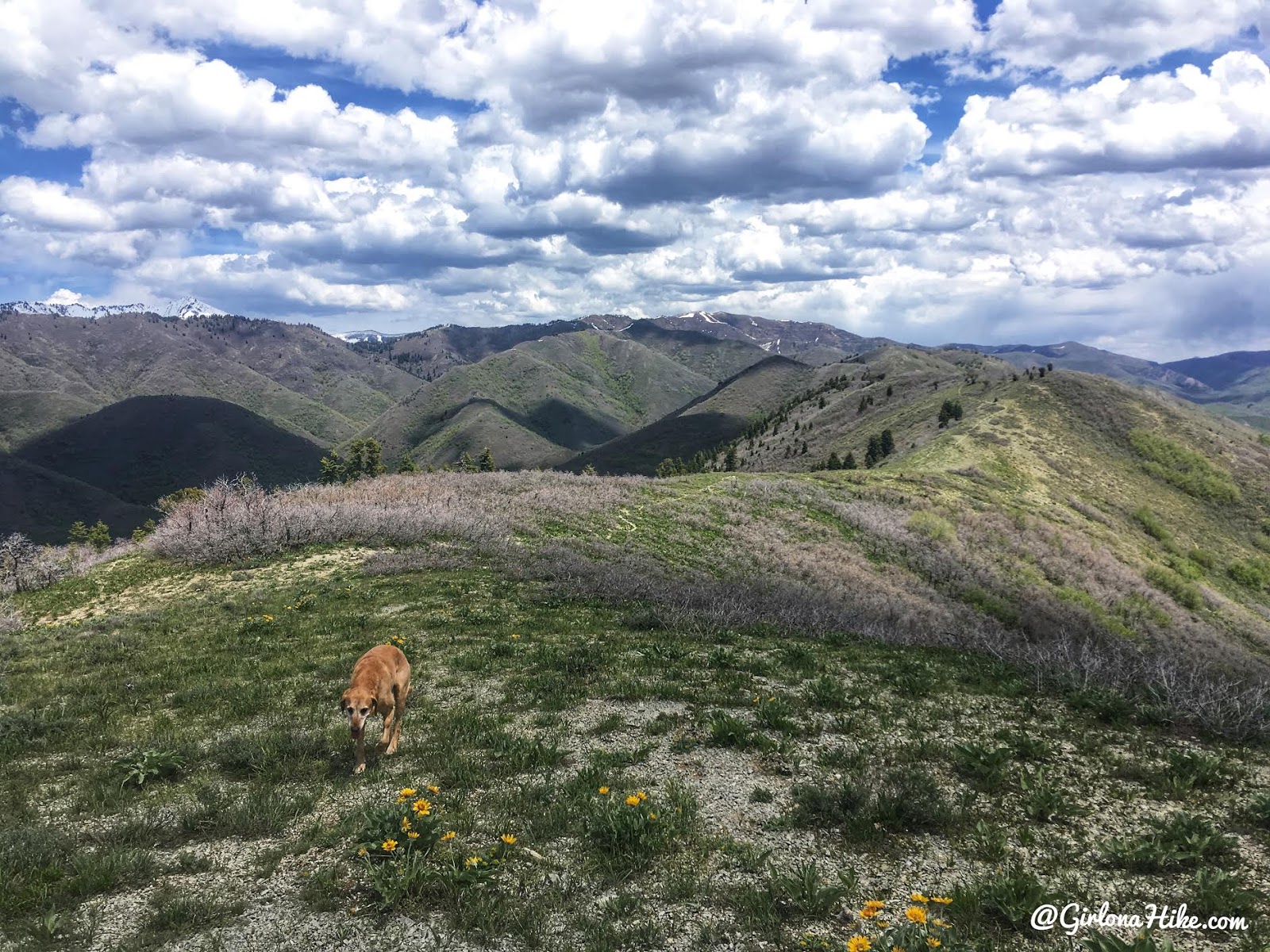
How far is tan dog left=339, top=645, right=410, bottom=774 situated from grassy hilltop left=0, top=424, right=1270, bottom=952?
366 mm

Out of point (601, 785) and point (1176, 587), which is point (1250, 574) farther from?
point (601, 785)

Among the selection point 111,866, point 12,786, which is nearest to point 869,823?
point 111,866

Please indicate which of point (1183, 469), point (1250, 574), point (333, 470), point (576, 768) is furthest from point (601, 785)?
point (333, 470)

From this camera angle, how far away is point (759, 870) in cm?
680

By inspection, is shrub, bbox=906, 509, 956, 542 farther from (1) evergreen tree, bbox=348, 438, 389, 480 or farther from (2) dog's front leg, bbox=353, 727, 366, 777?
(1) evergreen tree, bbox=348, 438, 389, 480

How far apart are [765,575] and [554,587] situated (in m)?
13.2

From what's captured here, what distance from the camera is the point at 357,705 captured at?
880 cm

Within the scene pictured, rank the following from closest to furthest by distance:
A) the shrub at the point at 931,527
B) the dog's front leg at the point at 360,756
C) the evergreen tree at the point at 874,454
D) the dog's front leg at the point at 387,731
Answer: the dog's front leg at the point at 360,756
the dog's front leg at the point at 387,731
the shrub at the point at 931,527
the evergreen tree at the point at 874,454

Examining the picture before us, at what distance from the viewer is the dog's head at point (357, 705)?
28.9 ft

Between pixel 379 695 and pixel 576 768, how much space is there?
309 cm

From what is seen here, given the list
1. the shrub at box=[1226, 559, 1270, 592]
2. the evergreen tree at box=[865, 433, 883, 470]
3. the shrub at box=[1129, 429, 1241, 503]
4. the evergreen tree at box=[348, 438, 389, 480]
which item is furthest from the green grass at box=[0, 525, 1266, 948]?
the evergreen tree at box=[348, 438, 389, 480]

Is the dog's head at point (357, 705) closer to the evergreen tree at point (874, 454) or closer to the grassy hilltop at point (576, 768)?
the grassy hilltop at point (576, 768)

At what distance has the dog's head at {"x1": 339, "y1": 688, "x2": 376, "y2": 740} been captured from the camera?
880 centimetres

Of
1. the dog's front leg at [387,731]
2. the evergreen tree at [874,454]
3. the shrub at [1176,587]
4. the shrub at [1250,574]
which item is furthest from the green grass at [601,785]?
the evergreen tree at [874,454]
